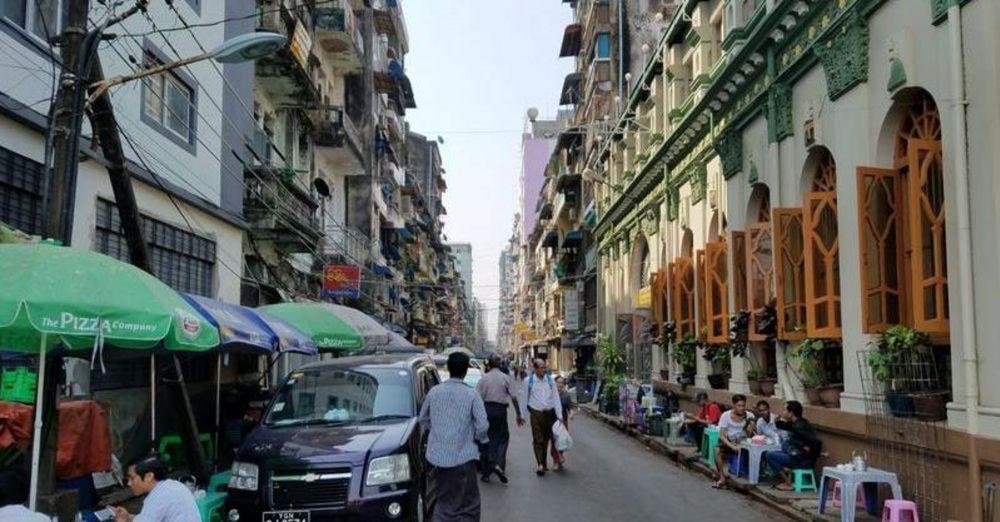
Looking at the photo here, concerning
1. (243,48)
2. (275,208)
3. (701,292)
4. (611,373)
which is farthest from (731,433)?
(611,373)

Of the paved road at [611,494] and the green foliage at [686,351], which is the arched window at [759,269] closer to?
the paved road at [611,494]

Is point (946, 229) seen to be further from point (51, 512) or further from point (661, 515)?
point (51, 512)

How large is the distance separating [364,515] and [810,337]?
7.79 metres

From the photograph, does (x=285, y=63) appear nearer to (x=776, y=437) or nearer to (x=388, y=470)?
(x=776, y=437)

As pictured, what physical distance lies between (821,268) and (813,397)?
203cm

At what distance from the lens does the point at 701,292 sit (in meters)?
20.0

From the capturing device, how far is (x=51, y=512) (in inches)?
281

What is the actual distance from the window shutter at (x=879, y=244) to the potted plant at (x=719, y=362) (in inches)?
302

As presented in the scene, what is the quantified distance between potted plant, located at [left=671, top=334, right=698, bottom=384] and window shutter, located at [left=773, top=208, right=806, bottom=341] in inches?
270

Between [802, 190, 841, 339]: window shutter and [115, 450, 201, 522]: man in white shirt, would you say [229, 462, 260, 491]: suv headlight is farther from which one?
[802, 190, 841, 339]: window shutter

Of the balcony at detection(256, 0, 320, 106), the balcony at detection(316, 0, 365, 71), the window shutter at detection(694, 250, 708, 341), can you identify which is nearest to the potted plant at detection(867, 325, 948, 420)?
the window shutter at detection(694, 250, 708, 341)

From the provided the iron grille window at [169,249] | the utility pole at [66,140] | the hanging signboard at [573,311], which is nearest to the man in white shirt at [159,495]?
the utility pole at [66,140]

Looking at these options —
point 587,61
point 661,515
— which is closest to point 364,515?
point 661,515

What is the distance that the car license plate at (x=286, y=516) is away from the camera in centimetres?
785
